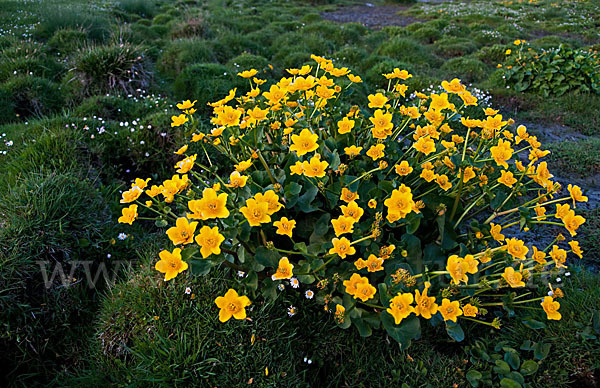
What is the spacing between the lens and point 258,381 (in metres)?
1.76

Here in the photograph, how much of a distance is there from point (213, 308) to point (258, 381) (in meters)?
→ 0.42

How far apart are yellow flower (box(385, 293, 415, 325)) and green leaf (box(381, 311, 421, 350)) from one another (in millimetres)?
117

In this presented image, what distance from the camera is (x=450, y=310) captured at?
5.22 feet

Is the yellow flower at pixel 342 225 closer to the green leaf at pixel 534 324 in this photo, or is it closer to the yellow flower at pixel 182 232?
the yellow flower at pixel 182 232

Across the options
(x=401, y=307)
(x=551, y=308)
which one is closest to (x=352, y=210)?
(x=401, y=307)

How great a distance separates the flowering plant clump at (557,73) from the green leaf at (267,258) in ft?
17.0

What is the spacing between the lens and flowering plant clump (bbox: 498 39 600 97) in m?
5.07

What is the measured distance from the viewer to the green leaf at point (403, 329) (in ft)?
5.33

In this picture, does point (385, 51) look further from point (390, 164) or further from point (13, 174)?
point (13, 174)

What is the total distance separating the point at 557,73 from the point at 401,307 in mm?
5244

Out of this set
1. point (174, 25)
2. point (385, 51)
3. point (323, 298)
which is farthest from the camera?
point (174, 25)

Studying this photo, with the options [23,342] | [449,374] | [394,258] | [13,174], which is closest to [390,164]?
[394,258]

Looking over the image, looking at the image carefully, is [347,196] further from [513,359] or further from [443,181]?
[513,359]

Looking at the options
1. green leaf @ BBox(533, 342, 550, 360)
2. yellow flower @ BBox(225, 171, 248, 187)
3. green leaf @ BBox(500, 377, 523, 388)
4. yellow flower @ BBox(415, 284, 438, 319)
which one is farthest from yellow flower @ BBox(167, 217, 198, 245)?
green leaf @ BBox(533, 342, 550, 360)
